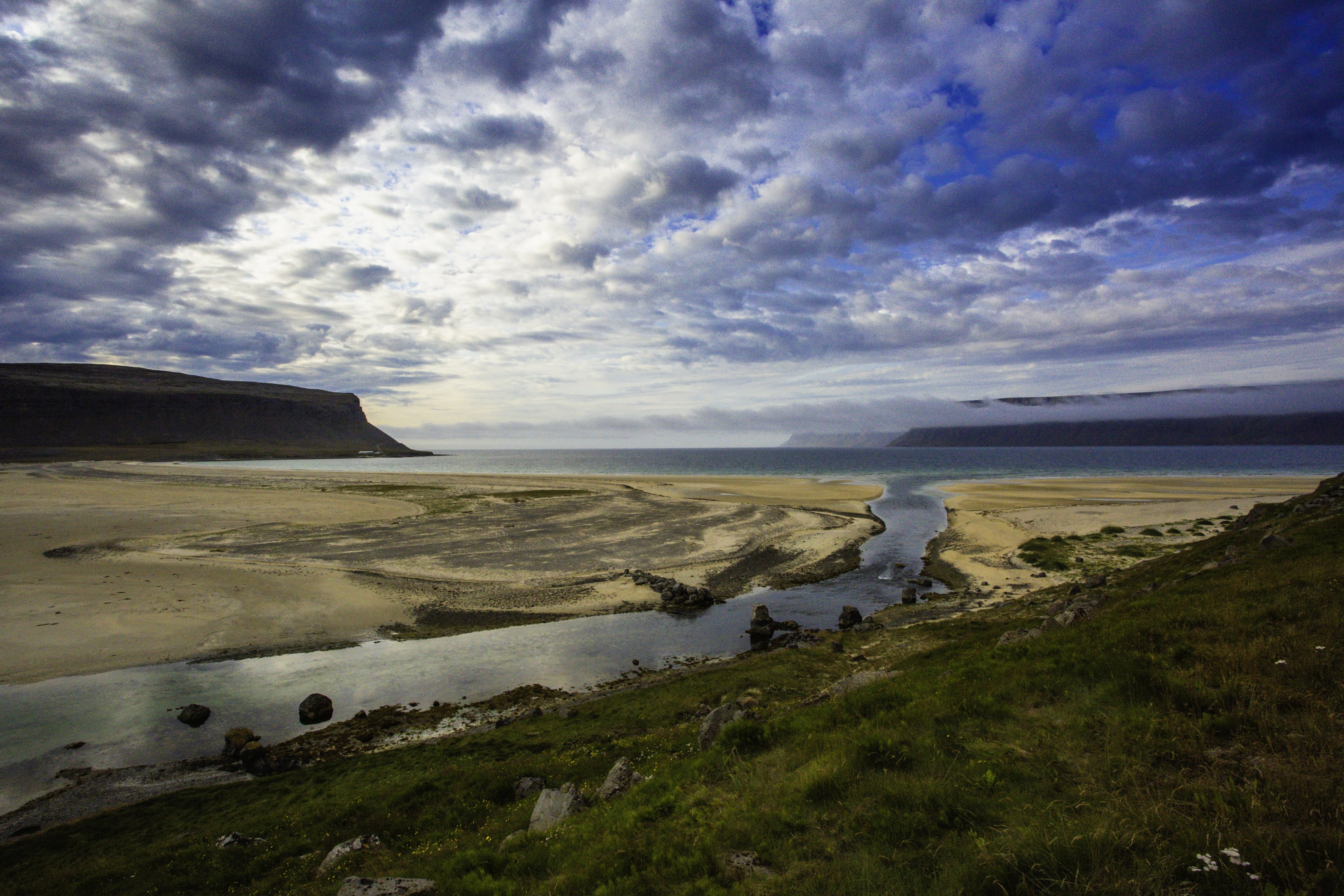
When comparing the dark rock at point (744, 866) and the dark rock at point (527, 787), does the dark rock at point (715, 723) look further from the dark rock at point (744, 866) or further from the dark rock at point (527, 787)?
the dark rock at point (744, 866)

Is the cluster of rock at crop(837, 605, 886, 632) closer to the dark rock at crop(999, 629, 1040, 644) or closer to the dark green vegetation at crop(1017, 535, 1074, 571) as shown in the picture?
the dark rock at crop(999, 629, 1040, 644)

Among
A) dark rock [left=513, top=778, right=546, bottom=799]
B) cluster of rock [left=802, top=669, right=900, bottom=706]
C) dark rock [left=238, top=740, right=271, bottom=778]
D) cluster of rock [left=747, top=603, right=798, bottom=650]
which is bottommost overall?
cluster of rock [left=747, top=603, right=798, bottom=650]

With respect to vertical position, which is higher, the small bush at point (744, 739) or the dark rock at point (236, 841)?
the small bush at point (744, 739)

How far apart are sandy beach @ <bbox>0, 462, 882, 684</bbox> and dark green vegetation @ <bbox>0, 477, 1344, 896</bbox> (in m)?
11.9

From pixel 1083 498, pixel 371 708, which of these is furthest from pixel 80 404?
pixel 1083 498

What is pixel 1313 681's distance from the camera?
7.36 m

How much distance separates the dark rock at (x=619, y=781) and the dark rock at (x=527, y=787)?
2053 millimetres

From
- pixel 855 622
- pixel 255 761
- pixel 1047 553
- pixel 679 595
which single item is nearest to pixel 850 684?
pixel 855 622

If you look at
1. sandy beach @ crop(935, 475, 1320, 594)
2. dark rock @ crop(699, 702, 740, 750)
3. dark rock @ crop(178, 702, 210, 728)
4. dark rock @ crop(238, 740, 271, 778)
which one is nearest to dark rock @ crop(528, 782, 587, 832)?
dark rock @ crop(699, 702, 740, 750)

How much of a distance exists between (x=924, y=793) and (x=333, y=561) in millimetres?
36385

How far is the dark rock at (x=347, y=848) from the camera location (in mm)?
8703

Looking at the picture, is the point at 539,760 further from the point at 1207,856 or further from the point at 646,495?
the point at 646,495

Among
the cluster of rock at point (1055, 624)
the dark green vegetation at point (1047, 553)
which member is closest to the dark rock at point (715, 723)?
the cluster of rock at point (1055, 624)

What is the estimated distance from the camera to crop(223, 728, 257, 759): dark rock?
14.0 m
